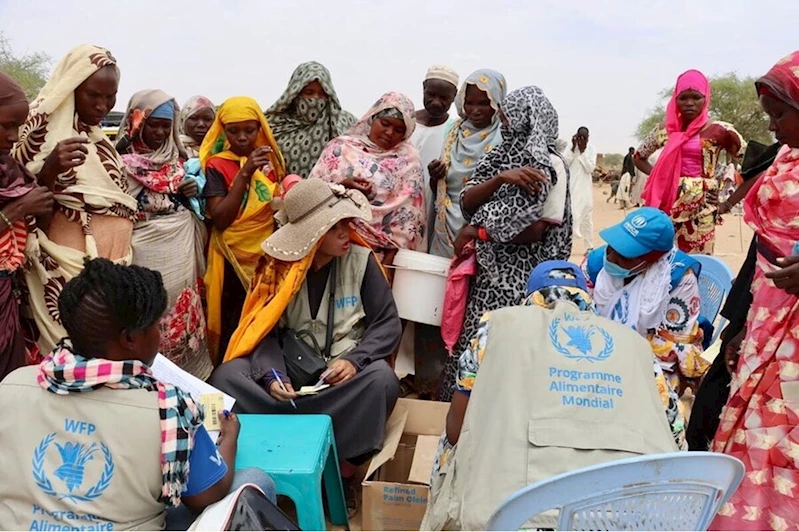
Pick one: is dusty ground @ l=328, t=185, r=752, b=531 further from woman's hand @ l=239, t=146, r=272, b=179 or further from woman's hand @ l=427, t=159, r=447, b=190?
woman's hand @ l=239, t=146, r=272, b=179

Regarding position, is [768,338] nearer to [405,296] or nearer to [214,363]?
[405,296]

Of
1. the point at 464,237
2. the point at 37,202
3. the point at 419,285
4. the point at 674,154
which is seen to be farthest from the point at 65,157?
the point at 674,154

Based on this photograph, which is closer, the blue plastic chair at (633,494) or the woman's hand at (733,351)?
the blue plastic chair at (633,494)

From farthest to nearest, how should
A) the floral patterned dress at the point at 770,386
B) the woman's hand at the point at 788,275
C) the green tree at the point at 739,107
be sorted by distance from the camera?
the green tree at the point at 739,107, the floral patterned dress at the point at 770,386, the woman's hand at the point at 788,275

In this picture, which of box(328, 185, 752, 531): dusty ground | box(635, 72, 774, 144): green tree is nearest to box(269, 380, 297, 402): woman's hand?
box(328, 185, 752, 531): dusty ground

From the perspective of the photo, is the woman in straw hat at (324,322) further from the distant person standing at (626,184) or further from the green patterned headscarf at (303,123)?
the distant person standing at (626,184)

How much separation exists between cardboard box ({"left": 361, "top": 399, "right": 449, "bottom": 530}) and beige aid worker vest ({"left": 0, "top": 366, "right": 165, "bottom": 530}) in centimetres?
125

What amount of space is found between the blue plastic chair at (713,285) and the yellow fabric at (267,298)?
2458 millimetres

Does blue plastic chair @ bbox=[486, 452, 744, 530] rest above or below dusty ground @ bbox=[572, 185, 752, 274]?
above

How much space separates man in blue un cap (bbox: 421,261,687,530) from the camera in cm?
184

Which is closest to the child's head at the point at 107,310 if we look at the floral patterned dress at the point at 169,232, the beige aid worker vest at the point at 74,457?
the beige aid worker vest at the point at 74,457

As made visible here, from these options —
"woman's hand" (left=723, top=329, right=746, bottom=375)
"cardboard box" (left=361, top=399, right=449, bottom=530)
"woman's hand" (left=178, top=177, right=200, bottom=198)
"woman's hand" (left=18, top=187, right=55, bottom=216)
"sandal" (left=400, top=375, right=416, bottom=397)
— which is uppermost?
"woman's hand" (left=18, top=187, right=55, bottom=216)

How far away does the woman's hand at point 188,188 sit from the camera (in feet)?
12.1

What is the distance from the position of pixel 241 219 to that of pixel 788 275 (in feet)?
8.97
